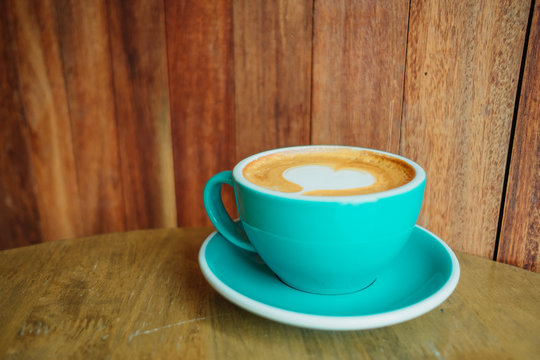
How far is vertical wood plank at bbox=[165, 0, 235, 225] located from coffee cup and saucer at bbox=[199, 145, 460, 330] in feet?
0.84

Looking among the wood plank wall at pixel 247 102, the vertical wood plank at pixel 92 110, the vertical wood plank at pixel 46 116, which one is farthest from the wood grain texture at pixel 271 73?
the vertical wood plank at pixel 46 116

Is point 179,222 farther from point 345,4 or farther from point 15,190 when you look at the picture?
point 345,4

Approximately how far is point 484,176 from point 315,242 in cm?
39

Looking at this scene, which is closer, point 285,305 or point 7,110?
point 285,305

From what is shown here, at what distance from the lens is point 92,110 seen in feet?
2.96

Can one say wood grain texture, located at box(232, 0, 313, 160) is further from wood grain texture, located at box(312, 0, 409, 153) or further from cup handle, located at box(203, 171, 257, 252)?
cup handle, located at box(203, 171, 257, 252)

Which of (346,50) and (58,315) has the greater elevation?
(346,50)

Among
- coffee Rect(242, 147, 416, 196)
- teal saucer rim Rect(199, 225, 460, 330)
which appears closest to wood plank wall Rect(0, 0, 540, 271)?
coffee Rect(242, 147, 416, 196)

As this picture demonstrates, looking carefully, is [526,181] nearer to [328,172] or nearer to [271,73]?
[328,172]

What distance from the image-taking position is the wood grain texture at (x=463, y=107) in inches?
26.0

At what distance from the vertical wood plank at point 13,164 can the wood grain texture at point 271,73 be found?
476 mm

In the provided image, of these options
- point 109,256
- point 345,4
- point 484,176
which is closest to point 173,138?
point 109,256

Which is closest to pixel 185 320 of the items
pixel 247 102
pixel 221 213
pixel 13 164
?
pixel 221 213

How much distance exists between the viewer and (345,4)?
731 mm
